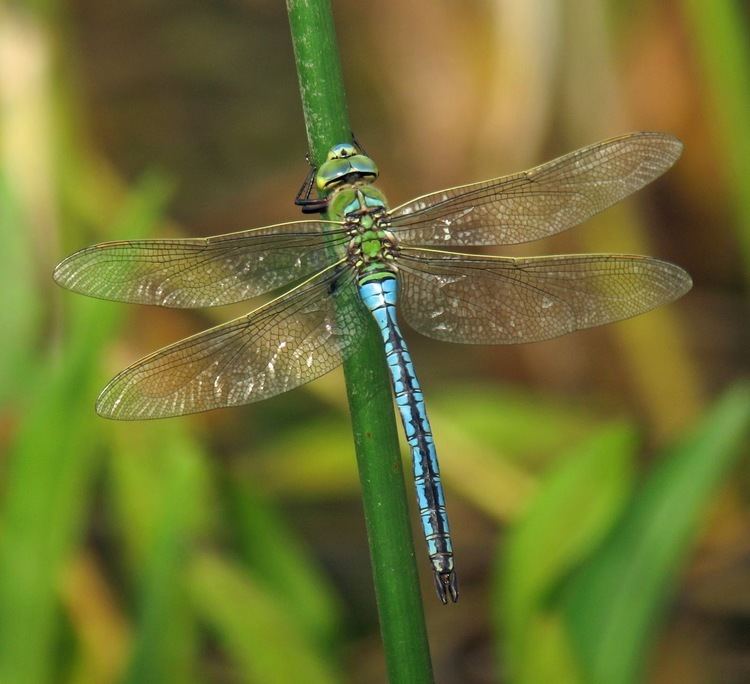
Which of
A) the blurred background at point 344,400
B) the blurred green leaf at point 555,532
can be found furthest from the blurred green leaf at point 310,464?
the blurred green leaf at point 555,532

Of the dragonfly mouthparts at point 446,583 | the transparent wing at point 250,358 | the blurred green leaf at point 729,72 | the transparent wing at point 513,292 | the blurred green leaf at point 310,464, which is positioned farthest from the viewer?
the blurred green leaf at point 310,464

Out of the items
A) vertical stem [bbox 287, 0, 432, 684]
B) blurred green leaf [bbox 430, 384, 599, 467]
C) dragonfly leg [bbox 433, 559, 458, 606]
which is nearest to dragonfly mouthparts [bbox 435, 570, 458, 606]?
dragonfly leg [bbox 433, 559, 458, 606]

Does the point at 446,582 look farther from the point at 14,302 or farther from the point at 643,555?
the point at 14,302

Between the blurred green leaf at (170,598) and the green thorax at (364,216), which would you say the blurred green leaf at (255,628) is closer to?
the blurred green leaf at (170,598)

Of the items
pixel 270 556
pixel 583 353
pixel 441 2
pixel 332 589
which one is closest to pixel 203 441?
pixel 332 589

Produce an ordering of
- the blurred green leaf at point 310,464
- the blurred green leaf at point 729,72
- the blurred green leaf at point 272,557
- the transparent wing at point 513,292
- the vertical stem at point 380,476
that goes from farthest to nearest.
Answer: the blurred green leaf at point 310,464 → the blurred green leaf at point 729,72 → the blurred green leaf at point 272,557 → the transparent wing at point 513,292 → the vertical stem at point 380,476

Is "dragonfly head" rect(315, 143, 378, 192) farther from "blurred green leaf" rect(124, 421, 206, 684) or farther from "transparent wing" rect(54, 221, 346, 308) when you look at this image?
"blurred green leaf" rect(124, 421, 206, 684)
